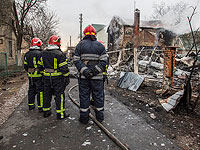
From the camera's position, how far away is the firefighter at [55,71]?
11.1 feet

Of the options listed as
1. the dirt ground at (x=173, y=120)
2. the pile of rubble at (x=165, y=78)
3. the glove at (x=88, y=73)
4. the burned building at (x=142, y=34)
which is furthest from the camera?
the burned building at (x=142, y=34)

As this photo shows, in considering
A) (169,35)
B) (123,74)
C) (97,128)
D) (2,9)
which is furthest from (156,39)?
(97,128)

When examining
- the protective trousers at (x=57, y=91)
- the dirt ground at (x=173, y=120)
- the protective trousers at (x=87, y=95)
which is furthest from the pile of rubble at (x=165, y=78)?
the protective trousers at (x=57, y=91)

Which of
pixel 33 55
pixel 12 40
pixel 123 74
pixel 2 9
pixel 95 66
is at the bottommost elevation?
pixel 123 74

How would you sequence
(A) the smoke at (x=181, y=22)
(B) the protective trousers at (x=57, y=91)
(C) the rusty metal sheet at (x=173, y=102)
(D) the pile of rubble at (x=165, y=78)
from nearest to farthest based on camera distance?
(B) the protective trousers at (x=57, y=91), (C) the rusty metal sheet at (x=173, y=102), (D) the pile of rubble at (x=165, y=78), (A) the smoke at (x=181, y=22)

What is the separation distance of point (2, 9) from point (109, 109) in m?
14.2

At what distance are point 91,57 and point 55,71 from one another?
937 mm

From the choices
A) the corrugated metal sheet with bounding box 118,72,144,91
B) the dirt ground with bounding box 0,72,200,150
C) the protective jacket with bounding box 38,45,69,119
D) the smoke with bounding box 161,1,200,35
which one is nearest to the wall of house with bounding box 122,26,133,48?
the smoke with bounding box 161,1,200,35

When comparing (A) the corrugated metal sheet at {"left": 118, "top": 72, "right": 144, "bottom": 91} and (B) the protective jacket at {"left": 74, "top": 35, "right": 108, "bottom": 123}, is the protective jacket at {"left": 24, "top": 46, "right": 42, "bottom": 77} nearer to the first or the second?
(B) the protective jacket at {"left": 74, "top": 35, "right": 108, "bottom": 123}

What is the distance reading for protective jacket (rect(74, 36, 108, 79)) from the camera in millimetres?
3240

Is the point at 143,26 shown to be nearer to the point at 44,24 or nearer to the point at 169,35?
the point at 169,35

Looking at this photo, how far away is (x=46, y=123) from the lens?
338 centimetres

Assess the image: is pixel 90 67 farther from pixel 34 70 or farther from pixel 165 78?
pixel 165 78

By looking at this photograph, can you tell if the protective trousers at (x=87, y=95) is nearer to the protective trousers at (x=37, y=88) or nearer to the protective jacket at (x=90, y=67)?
the protective jacket at (x=90, y=67)
